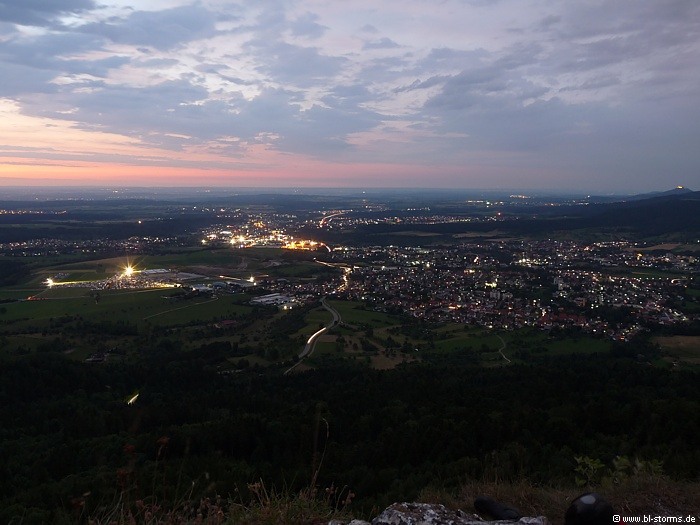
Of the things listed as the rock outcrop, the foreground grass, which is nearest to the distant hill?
the foreground grass

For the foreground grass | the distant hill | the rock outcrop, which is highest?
the distant hill

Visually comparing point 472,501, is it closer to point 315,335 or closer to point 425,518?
point 425,518

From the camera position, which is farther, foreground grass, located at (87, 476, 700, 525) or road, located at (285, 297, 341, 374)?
road, located at (285, 297, 341, 374)

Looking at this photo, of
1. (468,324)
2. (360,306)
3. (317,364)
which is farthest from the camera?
(360,306)

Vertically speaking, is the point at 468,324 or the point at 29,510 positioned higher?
the point at 29,510

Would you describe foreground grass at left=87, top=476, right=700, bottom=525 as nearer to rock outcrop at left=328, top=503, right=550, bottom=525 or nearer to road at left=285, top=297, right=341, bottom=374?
rock outcrop at left=328, top=503, right=550, bottom=525

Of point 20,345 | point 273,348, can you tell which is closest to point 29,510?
point 273,348

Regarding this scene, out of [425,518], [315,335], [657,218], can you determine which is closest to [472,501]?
[425,518]

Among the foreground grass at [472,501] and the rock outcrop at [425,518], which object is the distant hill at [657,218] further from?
the rock outcrop at [425,518]

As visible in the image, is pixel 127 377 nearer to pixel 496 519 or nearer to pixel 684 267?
pixel 496 519
